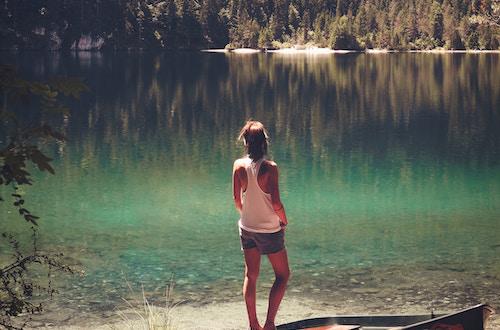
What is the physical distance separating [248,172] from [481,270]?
7.33 meters

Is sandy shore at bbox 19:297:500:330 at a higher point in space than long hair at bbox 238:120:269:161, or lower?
lower

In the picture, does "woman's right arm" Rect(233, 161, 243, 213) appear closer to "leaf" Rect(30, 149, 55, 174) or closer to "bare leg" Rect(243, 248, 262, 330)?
"bare leg" Rect(243, 248, 262, 330)

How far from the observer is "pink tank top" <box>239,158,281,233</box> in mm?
8094

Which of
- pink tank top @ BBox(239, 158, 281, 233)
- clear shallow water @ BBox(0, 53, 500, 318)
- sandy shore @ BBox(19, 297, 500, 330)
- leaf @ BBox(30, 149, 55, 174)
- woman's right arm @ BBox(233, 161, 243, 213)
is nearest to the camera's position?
leaf @ BBox(30, 149, 55, 174)

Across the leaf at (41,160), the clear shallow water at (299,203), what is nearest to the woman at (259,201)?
the leaf at (41,160)

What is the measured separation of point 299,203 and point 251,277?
1235 cm

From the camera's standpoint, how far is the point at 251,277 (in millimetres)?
8422

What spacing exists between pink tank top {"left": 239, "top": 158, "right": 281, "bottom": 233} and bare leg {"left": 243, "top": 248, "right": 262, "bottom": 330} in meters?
0.25

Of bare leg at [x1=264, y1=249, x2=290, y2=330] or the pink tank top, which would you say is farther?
bare leg at [x1=264, y1=249, x2=290, y2=330]

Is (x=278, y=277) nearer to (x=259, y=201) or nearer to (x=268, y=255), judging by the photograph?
(x=268, y=255)

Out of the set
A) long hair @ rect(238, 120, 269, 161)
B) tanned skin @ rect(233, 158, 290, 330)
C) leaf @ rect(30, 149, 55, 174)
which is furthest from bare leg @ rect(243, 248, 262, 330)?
leaf @ rect(30, 149, 55, 174)

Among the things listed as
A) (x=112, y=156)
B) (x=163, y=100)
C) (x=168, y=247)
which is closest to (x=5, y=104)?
(x=168, y=247)

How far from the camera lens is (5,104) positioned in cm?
507

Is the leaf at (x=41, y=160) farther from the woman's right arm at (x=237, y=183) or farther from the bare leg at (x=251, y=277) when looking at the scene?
the bare leg at (x=251, y=277)
